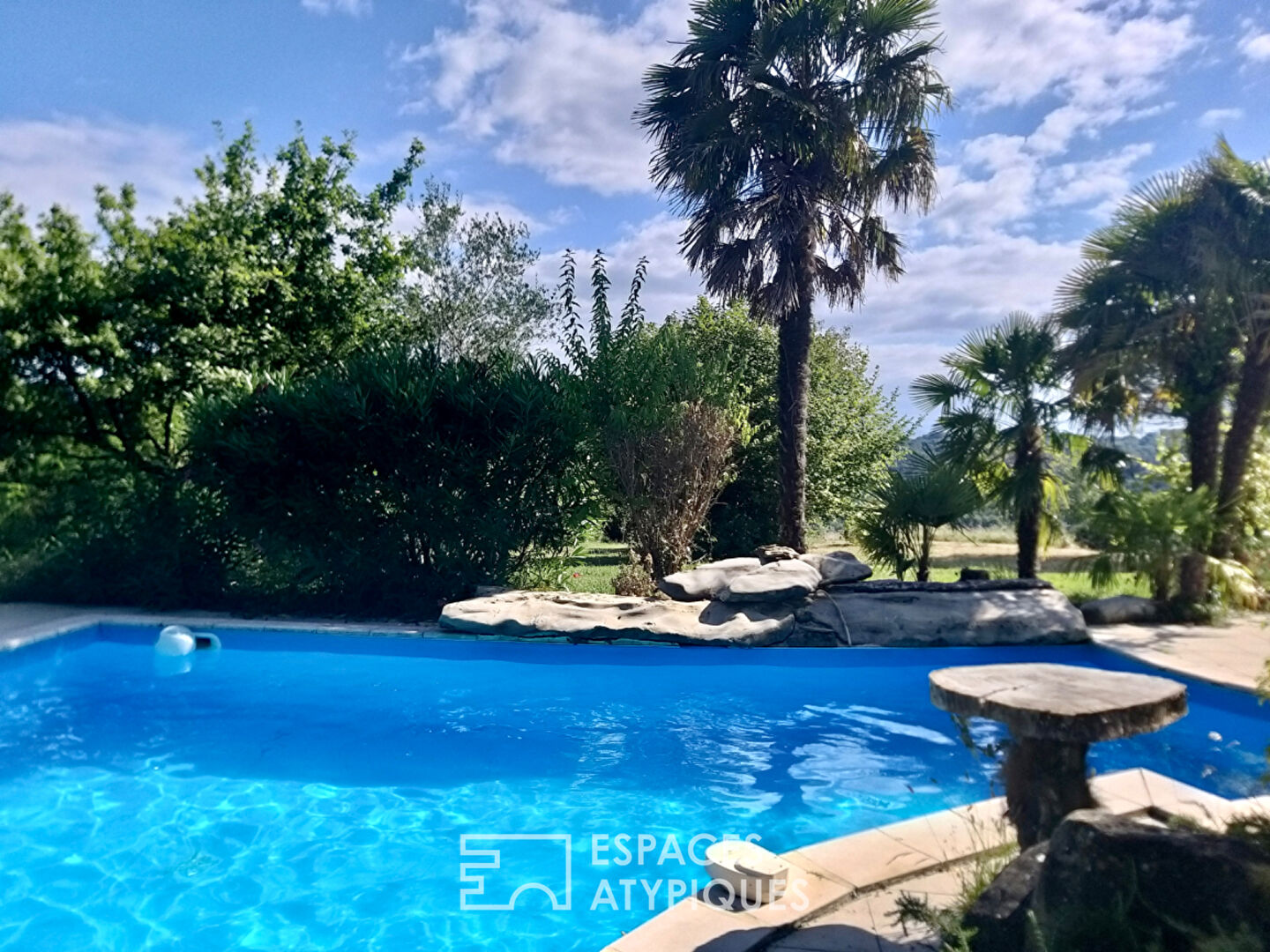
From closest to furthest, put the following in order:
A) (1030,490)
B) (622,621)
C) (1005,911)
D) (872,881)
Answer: (1005,911) → (872,881) → (622,621) → (1030,490)

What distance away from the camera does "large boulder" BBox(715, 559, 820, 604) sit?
33.6 ft

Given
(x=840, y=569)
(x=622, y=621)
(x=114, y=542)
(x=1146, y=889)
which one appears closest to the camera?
(x=1146, y=889)

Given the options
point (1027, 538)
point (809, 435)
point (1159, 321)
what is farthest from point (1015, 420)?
point (809, 435)

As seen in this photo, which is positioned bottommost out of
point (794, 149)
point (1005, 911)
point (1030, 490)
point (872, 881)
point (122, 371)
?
point (872, 881)

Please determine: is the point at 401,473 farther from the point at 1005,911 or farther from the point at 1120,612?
the point at 1005,911

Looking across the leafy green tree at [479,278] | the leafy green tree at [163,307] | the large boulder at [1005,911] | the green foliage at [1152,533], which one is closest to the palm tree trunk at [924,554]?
the green foliage at [1152,533]

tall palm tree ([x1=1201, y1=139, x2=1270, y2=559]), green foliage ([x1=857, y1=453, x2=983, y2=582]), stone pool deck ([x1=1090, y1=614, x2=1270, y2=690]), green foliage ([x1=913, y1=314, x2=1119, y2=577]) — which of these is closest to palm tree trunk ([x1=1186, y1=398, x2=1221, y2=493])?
tall palm tree ([x1=1201, y1=139, x2=1270, y2=559])

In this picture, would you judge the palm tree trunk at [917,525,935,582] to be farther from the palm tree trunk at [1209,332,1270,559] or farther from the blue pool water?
the palm tree trunk at [1209,332,1270,559]

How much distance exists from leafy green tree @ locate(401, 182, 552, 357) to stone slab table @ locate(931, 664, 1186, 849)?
20.0 meters

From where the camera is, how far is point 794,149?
12000 mm

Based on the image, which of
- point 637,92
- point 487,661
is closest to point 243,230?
point 637,92

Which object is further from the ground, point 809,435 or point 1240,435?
point 809,435

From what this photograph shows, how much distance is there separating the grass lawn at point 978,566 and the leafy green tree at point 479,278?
6484mm

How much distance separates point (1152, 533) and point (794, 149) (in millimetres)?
6890
